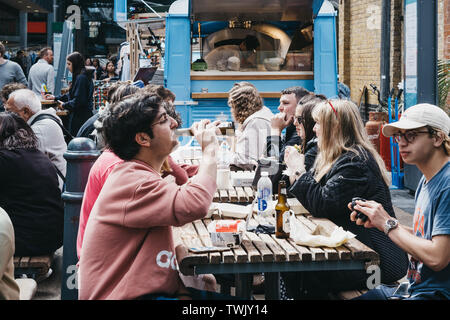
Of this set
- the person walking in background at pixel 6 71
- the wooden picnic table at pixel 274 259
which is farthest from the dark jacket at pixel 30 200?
the person walking in background at pixel 6 71

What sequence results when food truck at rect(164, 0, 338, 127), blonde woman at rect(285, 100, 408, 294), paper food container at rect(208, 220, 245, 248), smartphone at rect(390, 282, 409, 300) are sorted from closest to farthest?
smartphone at rect(390, 282, 409, 300)
paper food container at rect(208, 220, 245, 248)
blonde woman at rect(285, 100, 408, 294)
food truck at rect(164, 0, 338, 127)

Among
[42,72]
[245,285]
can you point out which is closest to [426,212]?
[245,285]

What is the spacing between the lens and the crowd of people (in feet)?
7.86

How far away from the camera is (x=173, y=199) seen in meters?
2.41

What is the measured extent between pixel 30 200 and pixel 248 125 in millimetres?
2432

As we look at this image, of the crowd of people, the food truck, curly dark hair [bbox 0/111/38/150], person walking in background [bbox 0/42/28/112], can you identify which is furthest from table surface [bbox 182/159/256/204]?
person walking in background [bbox 0/42/28/112]

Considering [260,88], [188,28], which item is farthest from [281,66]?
[188,28]

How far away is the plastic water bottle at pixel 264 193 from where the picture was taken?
3.56 m

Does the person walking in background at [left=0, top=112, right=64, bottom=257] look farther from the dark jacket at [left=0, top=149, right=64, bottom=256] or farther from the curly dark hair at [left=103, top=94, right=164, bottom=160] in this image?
the curly dark hair at [left=103, top=94, right=164, bottom=160]

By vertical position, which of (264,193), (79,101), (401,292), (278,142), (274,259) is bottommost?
(401,292)

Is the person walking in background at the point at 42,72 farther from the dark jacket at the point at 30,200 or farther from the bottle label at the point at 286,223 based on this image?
the bottle label at the point at 286,223

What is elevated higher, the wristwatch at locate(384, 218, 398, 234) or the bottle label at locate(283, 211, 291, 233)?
the wristwatch at locate(384, 218, 398, 234)

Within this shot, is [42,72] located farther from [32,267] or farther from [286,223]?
[286,223]

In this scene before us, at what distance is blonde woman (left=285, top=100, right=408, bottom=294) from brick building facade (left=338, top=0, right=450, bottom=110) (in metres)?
7.10
